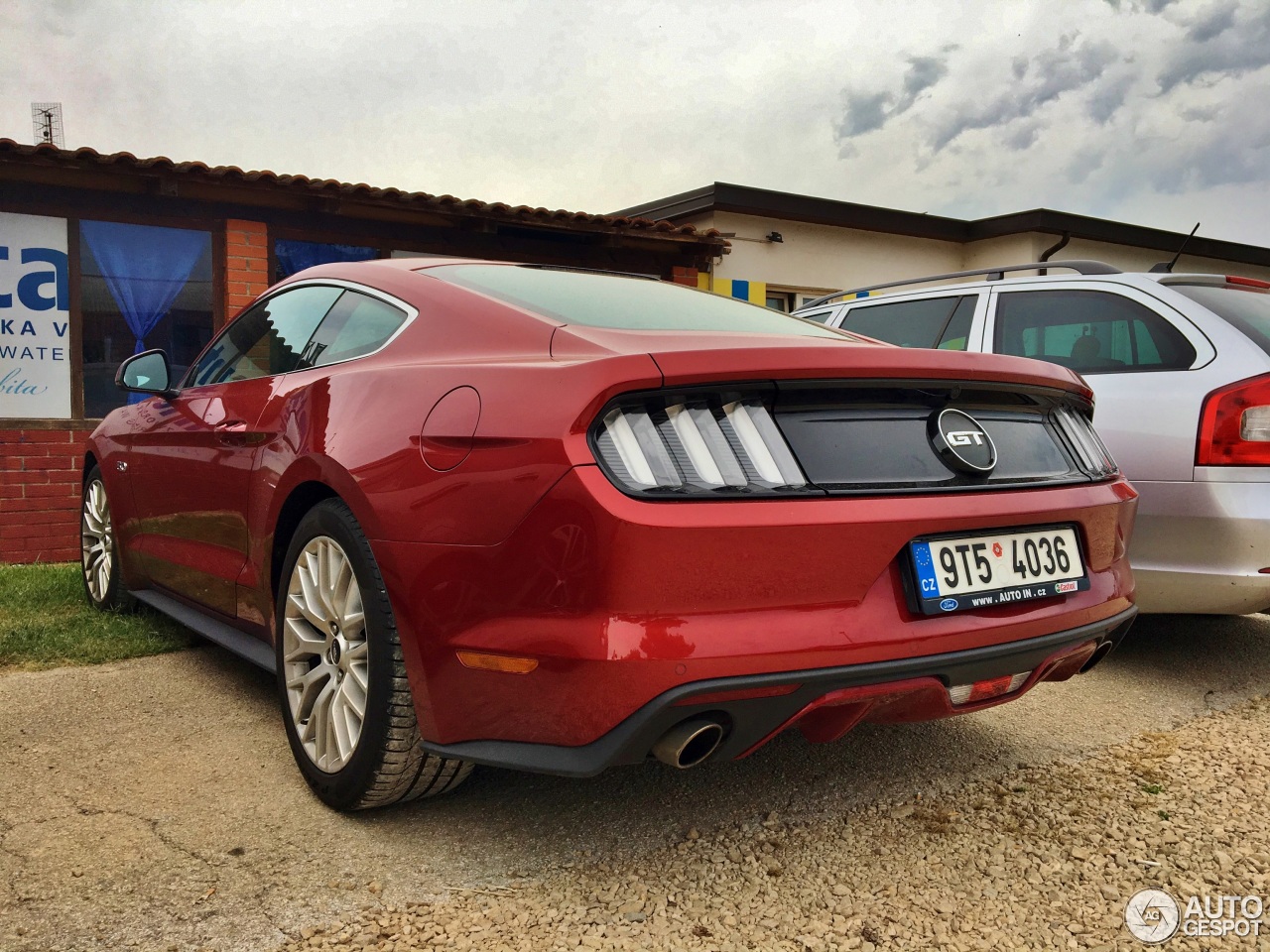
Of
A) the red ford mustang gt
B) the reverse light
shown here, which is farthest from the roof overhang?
the reverse light

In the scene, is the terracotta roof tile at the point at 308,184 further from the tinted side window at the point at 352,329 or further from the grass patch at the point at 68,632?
the tinted side window at the point at 352,329

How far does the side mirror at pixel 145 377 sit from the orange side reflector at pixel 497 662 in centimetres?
229

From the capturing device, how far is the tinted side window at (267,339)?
118 inches

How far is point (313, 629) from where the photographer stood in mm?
2496

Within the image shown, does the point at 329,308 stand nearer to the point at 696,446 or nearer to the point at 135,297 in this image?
the point at 696,446

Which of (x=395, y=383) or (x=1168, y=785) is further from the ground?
(x=395, y=383)

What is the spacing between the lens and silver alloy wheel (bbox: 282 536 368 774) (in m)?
2.29

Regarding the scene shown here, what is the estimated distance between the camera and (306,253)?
803 centimetres

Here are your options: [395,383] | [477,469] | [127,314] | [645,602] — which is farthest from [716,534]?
[127,314]

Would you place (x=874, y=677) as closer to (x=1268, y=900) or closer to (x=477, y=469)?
(x=477, y=469)

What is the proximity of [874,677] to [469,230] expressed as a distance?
7.30m

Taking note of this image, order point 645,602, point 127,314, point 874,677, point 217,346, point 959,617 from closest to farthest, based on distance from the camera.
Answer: point 645,602 < point 874,677 < point 959,617 < point 217,346 < point 127,314

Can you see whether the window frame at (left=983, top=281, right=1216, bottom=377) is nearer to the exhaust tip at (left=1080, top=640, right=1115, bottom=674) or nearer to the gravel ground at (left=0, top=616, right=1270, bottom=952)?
the gravel ground at (left=0, top=616, right=1270, bottom=952)

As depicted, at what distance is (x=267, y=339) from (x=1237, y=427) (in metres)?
3.23
